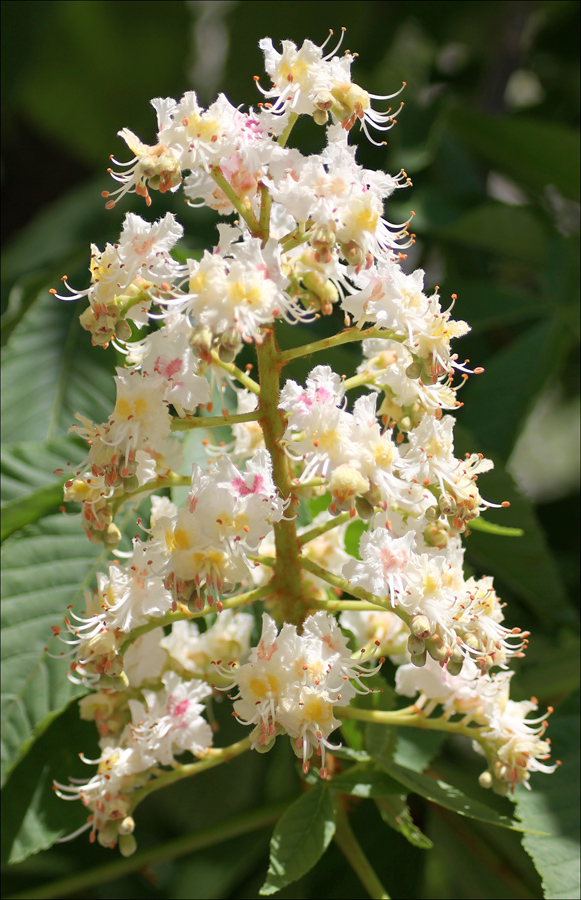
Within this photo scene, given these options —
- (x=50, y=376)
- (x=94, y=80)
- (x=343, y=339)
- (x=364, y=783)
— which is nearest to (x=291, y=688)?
(x=364, y=783)

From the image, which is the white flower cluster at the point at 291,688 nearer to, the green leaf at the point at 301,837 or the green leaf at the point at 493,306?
the green leaf at the point at 301,837

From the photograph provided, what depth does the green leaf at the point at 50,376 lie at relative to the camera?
126cm

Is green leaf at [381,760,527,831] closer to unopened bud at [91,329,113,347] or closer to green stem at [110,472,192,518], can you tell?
green stem at [110,472,192,518]

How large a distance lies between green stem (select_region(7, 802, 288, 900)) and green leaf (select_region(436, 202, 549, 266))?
1044mm

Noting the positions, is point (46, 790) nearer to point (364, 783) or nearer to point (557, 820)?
point (364, 783)

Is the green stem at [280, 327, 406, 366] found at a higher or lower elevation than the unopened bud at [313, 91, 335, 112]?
lower

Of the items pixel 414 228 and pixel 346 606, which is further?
pixel 414 228

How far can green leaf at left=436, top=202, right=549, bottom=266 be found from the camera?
5.12ft

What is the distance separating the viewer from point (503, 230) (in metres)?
1.60

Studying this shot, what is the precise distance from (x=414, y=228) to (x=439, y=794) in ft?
3.47

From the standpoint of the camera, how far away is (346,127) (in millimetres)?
693

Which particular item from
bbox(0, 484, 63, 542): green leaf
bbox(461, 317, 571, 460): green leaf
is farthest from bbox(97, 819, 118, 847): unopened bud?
bbox(461, 317, 571, 460): green leaf

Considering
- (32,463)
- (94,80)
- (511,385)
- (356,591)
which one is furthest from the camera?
(94,80)

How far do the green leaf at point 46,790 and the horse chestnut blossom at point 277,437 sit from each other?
0.18 metres
